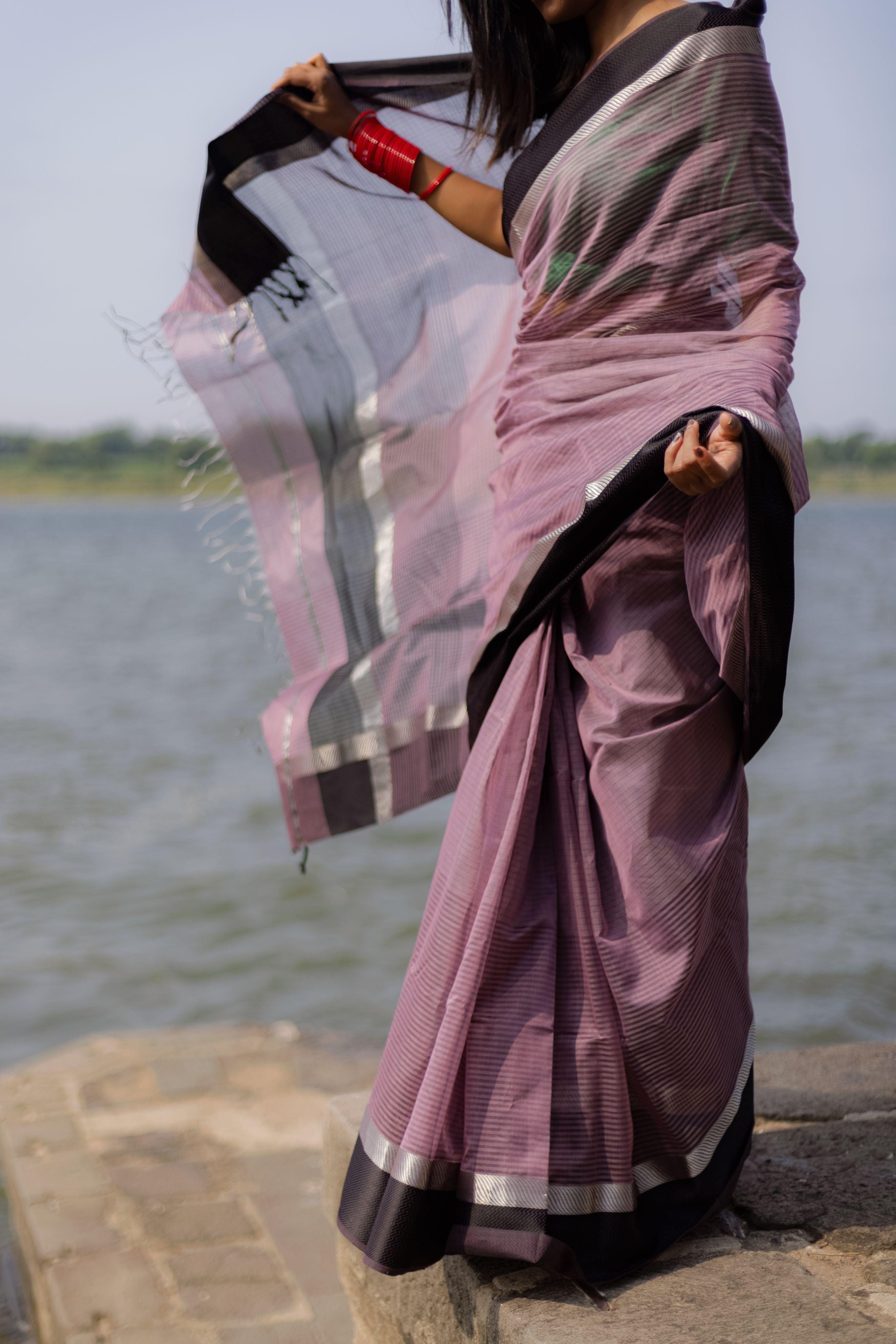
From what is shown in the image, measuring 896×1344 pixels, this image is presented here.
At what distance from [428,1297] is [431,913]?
0.53 m

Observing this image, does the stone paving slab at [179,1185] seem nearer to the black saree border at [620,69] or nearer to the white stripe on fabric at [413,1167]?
the white stripe on fabric at [413,1167]

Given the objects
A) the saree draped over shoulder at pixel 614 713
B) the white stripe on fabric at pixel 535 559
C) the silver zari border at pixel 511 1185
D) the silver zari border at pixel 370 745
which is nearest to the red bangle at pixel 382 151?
the saree draped over shoulder at pixel 614 713

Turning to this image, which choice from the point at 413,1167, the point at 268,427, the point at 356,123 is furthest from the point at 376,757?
the point at 356,123

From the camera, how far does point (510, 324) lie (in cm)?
218

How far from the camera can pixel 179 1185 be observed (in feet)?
9.91

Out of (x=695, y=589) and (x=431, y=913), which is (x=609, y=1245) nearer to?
(x=431, y=913)

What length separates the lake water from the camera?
4.92 m

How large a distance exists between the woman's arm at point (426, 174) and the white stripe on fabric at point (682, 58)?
243 millimetres

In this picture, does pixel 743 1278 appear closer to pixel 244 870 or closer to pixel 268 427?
pixel 268 427

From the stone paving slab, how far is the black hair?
2.18 meters

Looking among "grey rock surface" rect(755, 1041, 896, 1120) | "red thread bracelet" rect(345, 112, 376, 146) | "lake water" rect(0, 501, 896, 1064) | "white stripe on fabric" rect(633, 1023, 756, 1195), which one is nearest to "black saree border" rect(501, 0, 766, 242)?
"red thread bracelet" rect(345, 112, 376, 146)

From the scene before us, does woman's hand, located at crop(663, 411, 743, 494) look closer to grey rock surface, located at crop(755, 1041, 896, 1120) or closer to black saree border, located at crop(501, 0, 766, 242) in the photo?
black saree border, located at crop(501, 0, 766, 242)

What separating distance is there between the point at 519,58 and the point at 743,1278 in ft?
5.41

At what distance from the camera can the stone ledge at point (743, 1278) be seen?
138cm
